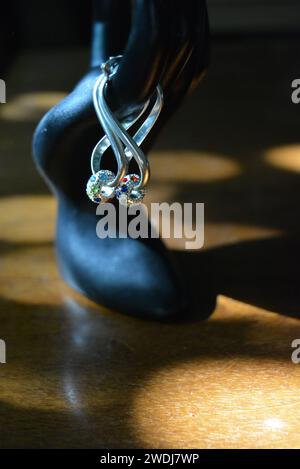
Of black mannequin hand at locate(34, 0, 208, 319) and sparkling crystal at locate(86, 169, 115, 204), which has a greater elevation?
black mannequin hand at locate(34, 0, 208, 319)

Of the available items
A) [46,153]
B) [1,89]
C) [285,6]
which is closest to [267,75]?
[285,6]

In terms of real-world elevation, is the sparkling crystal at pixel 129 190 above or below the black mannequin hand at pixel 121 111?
below

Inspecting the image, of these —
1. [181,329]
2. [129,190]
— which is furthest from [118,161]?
[181,329]

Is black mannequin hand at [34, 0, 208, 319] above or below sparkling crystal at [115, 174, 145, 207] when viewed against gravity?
above

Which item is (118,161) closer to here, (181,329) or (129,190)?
(129,190)

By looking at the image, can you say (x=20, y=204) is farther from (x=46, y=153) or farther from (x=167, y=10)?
(x=167, y=10)
